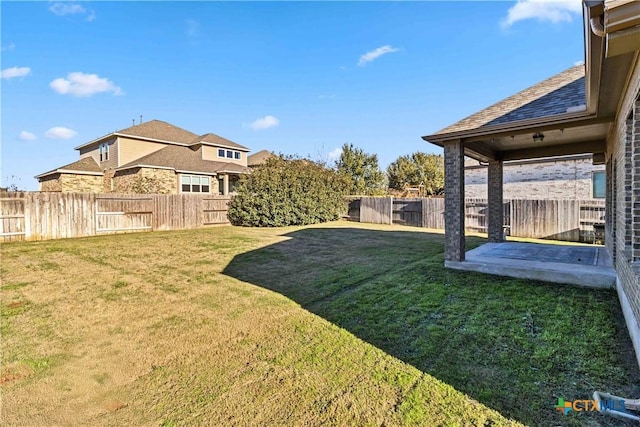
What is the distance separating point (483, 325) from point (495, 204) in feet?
23.3

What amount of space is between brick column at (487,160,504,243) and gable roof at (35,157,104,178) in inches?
934

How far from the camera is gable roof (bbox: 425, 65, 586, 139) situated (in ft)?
19.0

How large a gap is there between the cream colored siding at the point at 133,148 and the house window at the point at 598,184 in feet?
85.8

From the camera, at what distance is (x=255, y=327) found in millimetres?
4145

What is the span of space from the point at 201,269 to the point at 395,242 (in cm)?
668

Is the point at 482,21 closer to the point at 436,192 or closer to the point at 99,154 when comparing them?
the point at 436,192

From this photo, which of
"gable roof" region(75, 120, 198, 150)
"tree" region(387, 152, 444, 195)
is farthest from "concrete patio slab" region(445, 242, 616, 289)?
"gable roof" region(75, 120, 198, 150)

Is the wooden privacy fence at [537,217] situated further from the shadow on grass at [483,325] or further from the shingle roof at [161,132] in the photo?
the shingle roof at [161,132]

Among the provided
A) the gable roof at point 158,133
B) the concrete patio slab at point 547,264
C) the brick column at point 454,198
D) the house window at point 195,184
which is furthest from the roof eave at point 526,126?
the gable roof at point 158,133

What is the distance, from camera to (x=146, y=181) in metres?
19.0

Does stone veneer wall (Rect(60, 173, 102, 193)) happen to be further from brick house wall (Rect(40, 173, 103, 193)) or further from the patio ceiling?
the patio ceiling

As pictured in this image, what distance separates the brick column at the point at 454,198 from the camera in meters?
6.93
